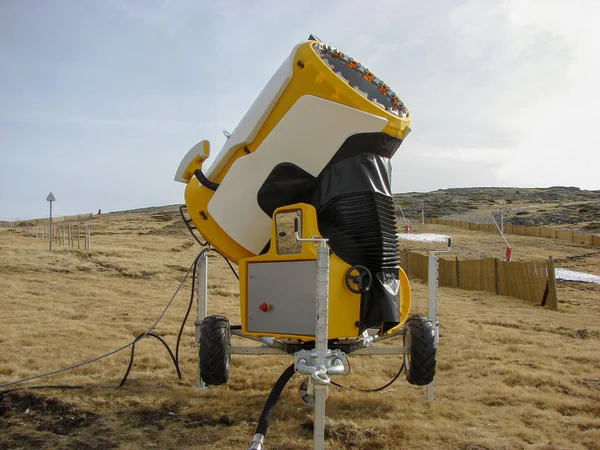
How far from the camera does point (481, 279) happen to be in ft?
61.6

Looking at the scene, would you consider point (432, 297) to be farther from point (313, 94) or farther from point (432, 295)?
point (313, 94)

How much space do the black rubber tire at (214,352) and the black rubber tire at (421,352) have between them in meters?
1.91

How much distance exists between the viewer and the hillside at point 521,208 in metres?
56.8

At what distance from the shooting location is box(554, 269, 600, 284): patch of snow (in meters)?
20.9

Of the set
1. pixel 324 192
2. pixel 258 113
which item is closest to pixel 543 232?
pixel 324 192

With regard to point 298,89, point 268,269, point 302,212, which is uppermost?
point 298,89

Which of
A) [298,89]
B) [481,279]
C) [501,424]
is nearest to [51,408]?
[298,89]

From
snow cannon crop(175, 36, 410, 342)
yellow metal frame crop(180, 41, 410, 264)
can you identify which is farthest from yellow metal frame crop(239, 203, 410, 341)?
yellow metal frame crop(180, 41, 410, 264)

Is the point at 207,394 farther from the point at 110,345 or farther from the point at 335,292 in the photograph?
the point at 110,345

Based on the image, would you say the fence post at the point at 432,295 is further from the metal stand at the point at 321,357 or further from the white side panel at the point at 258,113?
the white side panel at the point at 258,113

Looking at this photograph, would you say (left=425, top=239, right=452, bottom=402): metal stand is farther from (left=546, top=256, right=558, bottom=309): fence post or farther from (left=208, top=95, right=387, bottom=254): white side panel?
(left=546, top=256, right=558, bottom=309): fence post

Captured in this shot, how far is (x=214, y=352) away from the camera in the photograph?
206 inches

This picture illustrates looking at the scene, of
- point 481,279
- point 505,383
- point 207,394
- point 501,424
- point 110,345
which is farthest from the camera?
point 481,279

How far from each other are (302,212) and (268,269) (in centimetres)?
59
